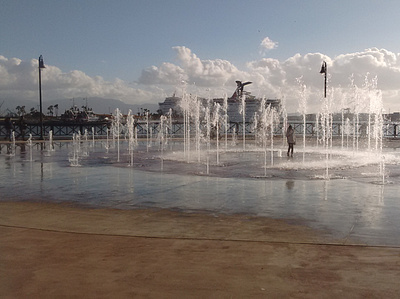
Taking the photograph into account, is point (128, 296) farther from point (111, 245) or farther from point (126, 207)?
point (126, 207)

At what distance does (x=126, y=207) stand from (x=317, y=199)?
3.90 metres

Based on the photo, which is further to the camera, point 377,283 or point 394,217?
point 394,217

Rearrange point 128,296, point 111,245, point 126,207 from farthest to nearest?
point 126,207
point 111,245
point 128,296

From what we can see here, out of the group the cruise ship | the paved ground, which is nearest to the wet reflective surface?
the paved ground

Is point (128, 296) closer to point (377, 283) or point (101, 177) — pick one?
point (377, 283)

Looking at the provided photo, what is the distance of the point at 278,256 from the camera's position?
4.76 metres

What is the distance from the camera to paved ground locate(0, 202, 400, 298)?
3797 millimetres

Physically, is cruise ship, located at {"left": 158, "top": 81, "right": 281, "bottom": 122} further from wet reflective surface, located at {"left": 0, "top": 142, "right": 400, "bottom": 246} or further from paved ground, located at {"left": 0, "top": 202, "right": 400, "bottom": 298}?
paved ground, located at {"left": 0, "top": 202, "right": 400, "bottom": 298}

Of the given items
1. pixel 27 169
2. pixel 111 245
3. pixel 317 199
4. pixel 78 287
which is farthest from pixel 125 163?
pixel 78 287

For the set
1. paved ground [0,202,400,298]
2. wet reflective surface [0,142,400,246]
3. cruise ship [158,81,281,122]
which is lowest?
paved ground [0,202,400,298]

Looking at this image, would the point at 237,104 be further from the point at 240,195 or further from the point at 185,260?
the point at 185,260

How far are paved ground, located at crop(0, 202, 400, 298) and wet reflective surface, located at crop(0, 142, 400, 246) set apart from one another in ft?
2.56

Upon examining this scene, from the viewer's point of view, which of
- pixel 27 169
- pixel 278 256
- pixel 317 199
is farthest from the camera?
pixel 27 169

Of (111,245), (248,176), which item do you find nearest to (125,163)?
(248,176)
